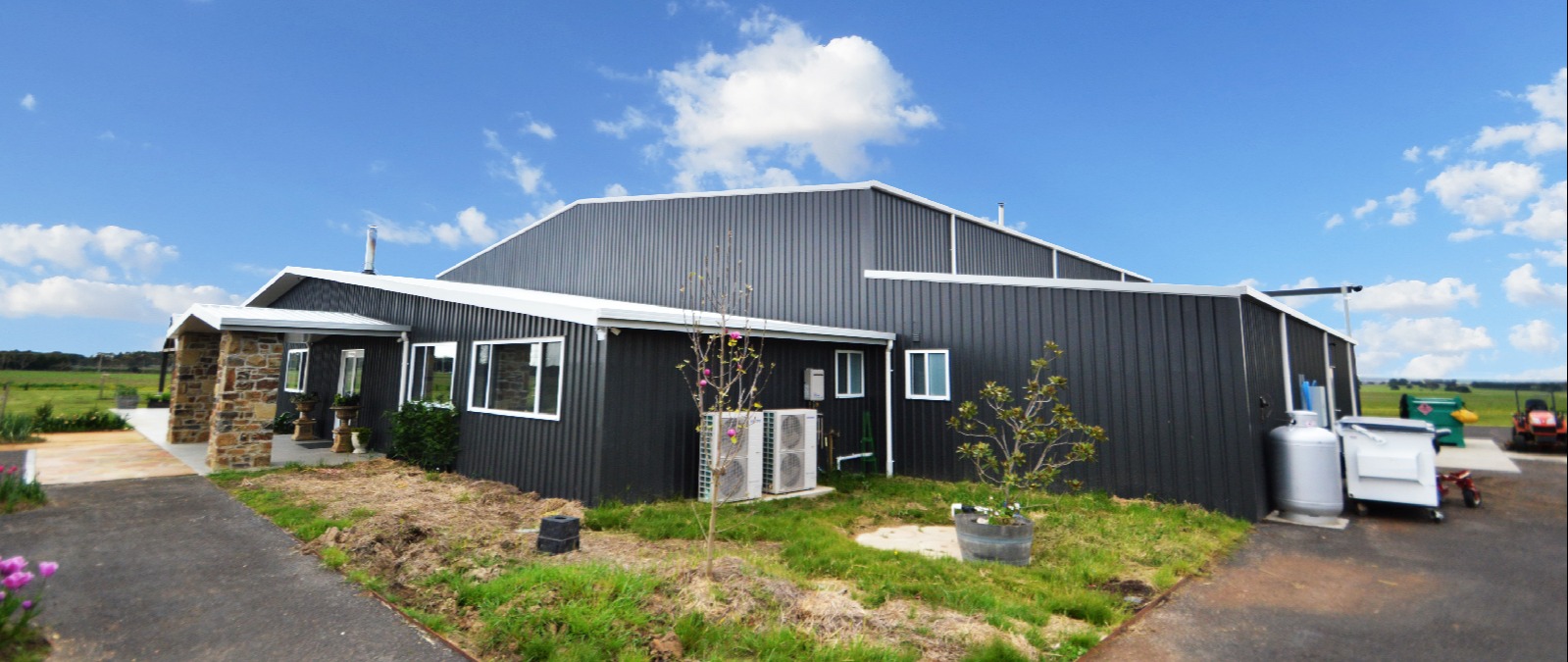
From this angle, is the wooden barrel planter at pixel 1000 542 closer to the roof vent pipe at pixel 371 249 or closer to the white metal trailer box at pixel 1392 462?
the white metal trailer box at pixel 1392 462

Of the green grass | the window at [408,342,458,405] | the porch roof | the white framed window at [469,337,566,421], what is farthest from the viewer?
the window at [408,342,458,405]

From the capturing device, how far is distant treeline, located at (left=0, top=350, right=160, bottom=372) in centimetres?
2250

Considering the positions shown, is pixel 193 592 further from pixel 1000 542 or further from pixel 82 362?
pixel 82 362

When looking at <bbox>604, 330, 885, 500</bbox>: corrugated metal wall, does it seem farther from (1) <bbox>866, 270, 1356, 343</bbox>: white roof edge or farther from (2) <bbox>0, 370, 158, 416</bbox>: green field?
(2) <bbox>0, 370, 158, 416</bbox>: green field

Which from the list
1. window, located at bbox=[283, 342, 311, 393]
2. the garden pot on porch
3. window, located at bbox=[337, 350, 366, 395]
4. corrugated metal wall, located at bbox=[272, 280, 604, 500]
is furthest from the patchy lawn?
window, located at bbox=[283, 342, 311, 393]

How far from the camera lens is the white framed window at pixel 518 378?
8.28m

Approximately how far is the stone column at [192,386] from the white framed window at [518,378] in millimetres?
6662

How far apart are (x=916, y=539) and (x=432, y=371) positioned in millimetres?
7989

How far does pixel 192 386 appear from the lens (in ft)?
42.6

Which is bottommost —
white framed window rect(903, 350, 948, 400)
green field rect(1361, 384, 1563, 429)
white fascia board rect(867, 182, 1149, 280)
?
green field rect(1361, 384, 1563, 429)

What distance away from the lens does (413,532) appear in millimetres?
5973

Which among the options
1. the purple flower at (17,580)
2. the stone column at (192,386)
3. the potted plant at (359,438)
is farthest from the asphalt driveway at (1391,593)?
the stone column at (192,386)

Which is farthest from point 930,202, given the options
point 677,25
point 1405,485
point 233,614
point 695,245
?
point 233,614

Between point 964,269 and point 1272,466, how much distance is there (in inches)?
264
